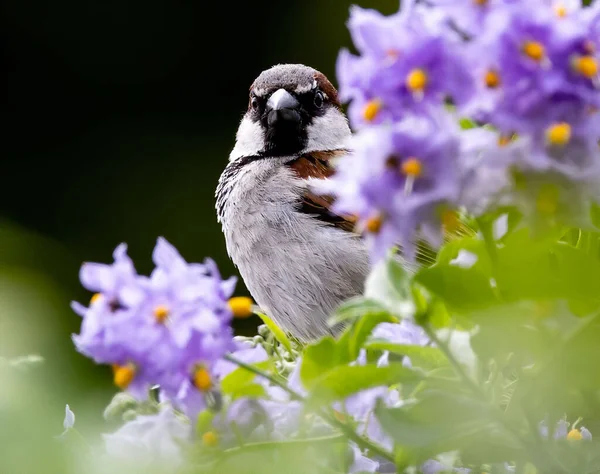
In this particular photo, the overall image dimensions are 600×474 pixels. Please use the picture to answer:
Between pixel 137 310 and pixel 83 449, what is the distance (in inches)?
4.1

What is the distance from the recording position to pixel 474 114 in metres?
0.47

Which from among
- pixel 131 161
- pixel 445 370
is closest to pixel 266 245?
pixel 445 370

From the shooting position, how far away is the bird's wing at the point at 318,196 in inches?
73.2

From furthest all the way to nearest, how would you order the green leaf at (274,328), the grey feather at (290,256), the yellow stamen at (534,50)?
the grey feather at (290,256), the green leaf at (274,328), the yellow stamen at (534,50)

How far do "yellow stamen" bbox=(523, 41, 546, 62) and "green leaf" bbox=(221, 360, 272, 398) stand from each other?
230 mm

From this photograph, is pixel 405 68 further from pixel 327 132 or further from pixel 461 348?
pixel 327 132

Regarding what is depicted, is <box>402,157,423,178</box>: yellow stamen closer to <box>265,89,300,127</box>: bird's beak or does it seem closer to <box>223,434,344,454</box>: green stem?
<box>223,434,344,454</box>: green stem

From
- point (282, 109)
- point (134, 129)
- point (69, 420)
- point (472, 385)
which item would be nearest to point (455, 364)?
point (472, 385)

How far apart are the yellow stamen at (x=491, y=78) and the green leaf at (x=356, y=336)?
148 millimetres

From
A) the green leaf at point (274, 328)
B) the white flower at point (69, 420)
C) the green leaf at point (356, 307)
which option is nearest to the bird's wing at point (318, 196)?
the green leaf at point (274, 328)

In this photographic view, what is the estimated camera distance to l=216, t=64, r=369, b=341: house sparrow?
5.83 feet

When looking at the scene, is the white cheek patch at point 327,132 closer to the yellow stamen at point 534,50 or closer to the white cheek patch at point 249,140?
the white cheek patch at point 249,140

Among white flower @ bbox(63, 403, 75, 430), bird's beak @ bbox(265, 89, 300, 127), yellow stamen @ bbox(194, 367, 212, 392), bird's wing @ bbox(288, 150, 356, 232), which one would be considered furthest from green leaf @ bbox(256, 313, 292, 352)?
bird's beak @ bbox(265, 89, 300, 127)

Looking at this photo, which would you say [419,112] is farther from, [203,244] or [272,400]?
[203,244]
